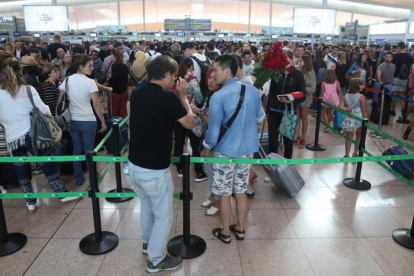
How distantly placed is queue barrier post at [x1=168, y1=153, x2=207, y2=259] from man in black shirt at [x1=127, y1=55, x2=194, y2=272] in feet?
0.94

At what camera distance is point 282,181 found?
13.9ft

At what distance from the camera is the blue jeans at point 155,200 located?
2598mm

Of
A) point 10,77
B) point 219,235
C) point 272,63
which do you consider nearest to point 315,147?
point 272,63

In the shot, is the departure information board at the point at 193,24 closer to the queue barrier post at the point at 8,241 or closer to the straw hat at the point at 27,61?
the straw hat at the point at 27,61

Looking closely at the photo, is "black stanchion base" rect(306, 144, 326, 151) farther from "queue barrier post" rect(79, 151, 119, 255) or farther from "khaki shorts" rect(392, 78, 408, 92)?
"queue barrier post" rect(79, 151, 119, 255)

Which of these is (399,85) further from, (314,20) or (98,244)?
(98,244)

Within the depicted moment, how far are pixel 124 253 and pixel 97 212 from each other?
0.45 meters

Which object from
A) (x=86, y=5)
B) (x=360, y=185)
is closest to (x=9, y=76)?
(x=360, y=185)

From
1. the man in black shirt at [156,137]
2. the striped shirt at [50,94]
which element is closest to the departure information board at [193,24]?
the striped shirt at [50,94]

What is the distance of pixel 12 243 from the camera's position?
10.8 ft

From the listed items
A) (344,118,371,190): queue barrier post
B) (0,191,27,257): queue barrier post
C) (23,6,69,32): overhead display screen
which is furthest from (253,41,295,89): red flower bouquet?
(23,6,69,32): overhead display screen

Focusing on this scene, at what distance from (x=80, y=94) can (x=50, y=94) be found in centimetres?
53

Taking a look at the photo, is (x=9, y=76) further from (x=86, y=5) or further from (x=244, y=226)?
(x=86, y=5)

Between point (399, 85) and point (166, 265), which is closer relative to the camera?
point (166, 265)
